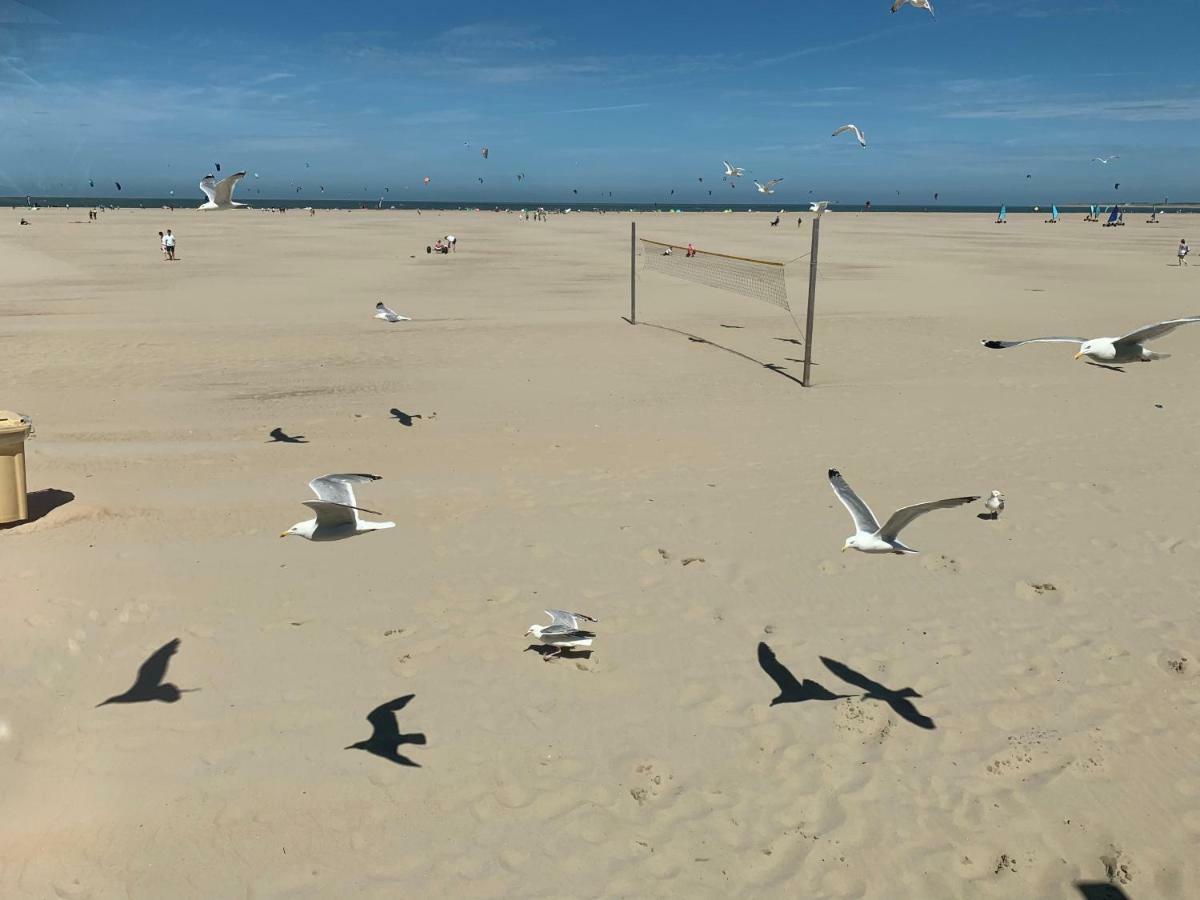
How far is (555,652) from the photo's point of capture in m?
5.85

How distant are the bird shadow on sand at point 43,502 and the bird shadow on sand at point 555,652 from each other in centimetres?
530

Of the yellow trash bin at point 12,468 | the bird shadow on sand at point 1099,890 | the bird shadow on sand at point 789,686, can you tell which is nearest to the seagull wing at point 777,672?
the bird shadow on sand at point 789,686

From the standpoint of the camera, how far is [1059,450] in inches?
→ 413

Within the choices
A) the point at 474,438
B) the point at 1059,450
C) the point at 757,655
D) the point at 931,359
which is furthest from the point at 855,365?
the point at 757,655

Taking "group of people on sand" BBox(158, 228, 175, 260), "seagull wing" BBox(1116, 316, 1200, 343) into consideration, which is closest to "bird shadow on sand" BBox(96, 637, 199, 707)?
"seagull wing" BBox(1116, 316, 1200, 343)

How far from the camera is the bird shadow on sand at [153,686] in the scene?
5293 mm

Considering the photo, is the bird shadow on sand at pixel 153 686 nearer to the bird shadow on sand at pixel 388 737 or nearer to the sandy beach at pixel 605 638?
the sandy beach at pixel 605 638

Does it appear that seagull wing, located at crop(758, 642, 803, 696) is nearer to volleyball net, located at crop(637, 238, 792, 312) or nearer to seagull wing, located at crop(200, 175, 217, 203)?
seagull wing, located at crop(200, 175, 217, 203)

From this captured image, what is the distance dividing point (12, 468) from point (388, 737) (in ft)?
16.7

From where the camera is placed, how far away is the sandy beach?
13.9ft

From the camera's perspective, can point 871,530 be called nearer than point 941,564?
Yes

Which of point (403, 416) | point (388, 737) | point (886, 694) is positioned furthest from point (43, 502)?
point (886, 694)

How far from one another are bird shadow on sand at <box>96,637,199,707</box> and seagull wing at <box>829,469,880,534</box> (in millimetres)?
4701

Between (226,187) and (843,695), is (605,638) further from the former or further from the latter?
(226,187)
